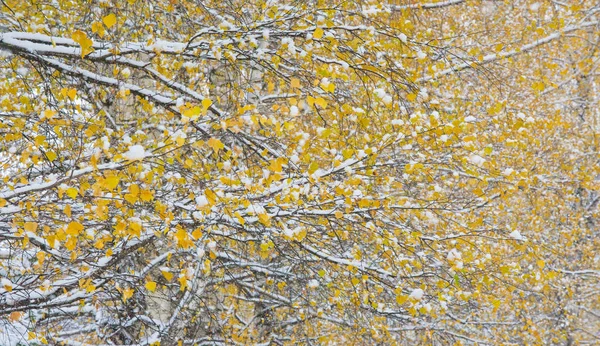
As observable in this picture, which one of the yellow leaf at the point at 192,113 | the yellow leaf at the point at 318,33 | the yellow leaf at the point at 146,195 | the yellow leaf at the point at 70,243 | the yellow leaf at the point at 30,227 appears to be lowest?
the yellow leaf at the point at 30,227

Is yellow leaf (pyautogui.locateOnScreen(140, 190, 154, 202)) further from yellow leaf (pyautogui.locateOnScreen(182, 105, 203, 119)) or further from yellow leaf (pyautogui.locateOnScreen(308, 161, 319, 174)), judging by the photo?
yellow leaf (pyautogui.locateOnScreen(308, 161, 319, 174))

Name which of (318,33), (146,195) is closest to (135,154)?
(146,195)

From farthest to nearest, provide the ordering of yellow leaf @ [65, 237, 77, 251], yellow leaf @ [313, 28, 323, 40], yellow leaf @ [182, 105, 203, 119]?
yellow leaf @ [313, 28, 323, 40]
yellow leaf @ [65, 237, 77, 251]
yellow leaf @ [182, 105, 203, 119]

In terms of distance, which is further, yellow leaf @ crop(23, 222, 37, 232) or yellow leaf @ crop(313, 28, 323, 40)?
yellow leaf @ crop(313, 28, 323, 40)

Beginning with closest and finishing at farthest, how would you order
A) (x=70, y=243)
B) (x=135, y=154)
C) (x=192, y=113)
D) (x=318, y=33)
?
(x=135, y=154) → (x=192, y=113) → (x=70, y=243) → (x=318, y=33)

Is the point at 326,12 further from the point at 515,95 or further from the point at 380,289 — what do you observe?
the point at 515,95

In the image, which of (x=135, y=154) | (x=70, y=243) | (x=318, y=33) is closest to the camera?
(x=135, y=154)

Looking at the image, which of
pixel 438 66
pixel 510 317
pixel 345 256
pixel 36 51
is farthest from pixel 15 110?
pixel 510 317

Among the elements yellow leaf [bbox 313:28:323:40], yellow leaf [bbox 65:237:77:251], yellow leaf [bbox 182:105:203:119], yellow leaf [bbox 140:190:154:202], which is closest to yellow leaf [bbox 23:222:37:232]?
yellow leaf [bbox 65:237:77:251]

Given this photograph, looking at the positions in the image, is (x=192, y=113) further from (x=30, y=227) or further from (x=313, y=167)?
(x=313, y=167)

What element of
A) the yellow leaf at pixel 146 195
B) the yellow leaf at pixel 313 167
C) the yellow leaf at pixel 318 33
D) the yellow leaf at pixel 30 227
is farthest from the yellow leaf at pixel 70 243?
the yellow leaf at pixel 318 33

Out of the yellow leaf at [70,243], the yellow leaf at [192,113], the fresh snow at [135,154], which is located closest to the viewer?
the fresh snow at [135,154]

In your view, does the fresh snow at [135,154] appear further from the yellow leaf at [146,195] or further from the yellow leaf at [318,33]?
the yellow leaf at [318,33]

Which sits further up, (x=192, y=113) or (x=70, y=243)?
(x=192, y=113)
